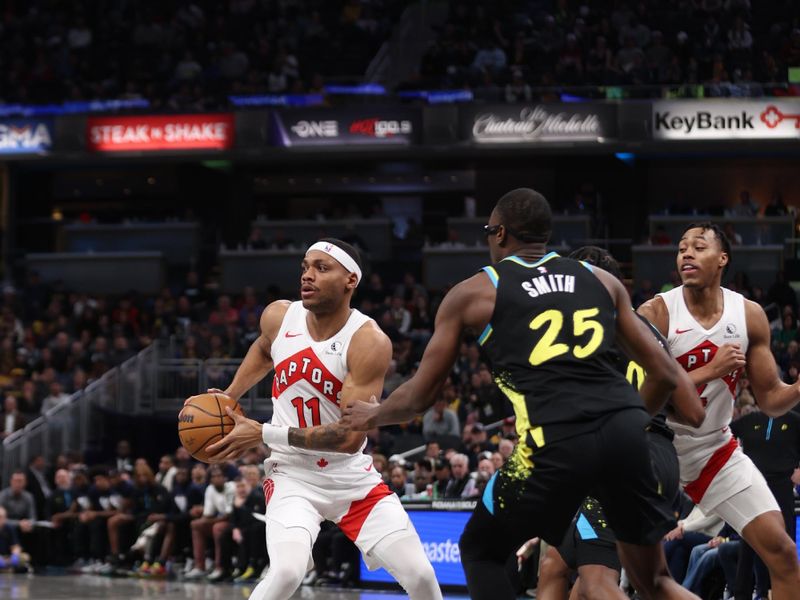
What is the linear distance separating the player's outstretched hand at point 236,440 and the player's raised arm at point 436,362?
49.4 inches

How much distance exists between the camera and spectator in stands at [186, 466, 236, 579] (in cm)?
1705

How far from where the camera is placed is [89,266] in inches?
1146

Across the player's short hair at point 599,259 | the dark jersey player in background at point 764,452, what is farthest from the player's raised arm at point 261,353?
the dark jersey player in background at point 764,452

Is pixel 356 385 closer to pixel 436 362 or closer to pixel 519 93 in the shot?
pixel 436 362

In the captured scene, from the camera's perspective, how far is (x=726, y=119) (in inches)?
968

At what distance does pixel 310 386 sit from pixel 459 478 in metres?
8.10

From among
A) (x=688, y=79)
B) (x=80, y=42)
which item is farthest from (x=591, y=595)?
(x=80, y=42)

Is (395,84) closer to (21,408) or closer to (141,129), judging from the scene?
(141,129)

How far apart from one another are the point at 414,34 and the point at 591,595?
23.9 metres

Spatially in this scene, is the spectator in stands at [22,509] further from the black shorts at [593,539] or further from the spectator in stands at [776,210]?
the spectator in stands at [776,210]

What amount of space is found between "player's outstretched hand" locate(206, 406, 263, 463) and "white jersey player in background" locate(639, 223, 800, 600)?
2.30 metres

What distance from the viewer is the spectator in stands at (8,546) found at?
1817 cm

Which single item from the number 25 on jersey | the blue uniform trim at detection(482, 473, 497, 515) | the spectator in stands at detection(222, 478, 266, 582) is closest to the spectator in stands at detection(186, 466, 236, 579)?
the spectator in stands at detection(222, 478, 266, 582)

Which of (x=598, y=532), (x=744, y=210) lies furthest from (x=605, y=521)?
(x=744, y=210)
